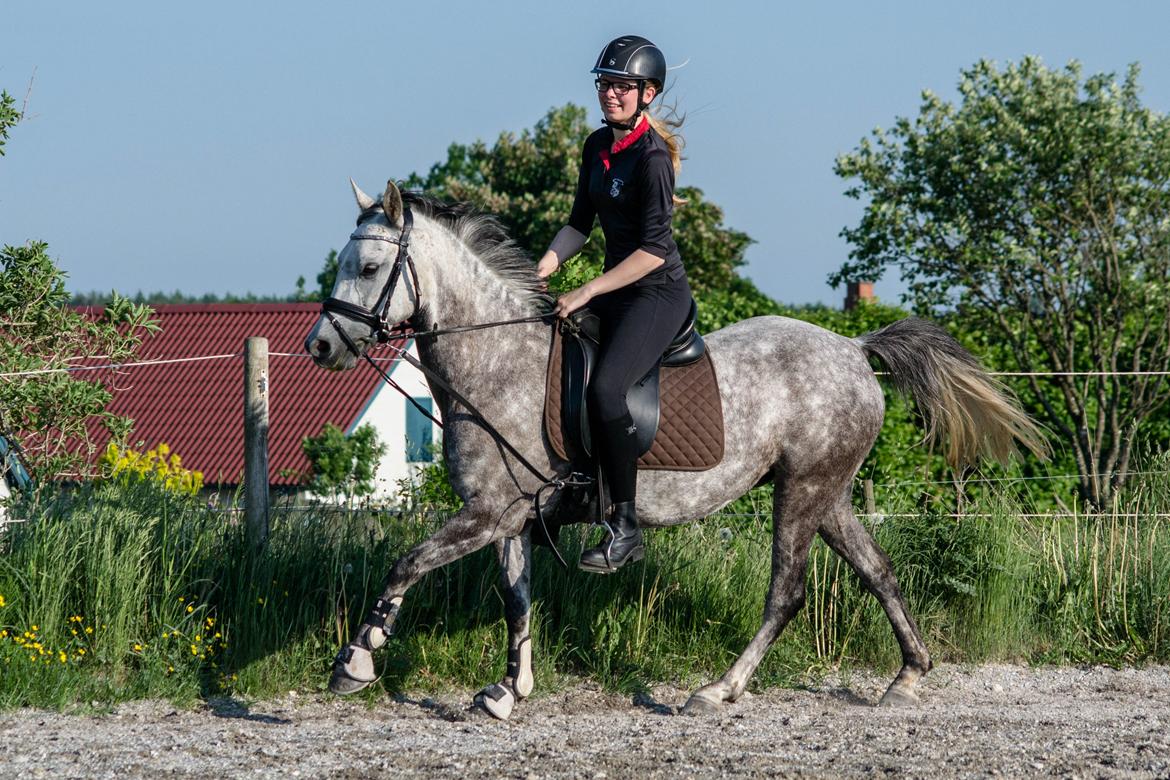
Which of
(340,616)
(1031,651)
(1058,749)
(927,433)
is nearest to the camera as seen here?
(1058,749)

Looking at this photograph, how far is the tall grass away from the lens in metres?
6.93

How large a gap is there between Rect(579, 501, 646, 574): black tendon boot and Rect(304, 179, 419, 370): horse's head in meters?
1.37

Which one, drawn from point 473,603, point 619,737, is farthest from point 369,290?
point 619,737

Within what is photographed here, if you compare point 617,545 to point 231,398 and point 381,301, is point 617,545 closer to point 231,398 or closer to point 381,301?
point 381,301

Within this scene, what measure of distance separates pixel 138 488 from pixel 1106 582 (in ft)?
19.9

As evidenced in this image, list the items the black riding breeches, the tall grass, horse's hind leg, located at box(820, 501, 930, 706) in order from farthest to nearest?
horse's hind leg, located at box(820, 501, 930, 706) → the tall grass → the black riding breeches

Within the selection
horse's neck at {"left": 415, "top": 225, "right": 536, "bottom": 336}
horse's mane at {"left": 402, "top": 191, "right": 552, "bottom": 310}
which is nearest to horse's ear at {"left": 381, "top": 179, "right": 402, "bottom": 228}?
horse's neck at {"left": 415, "top": 225, "right": 536, "bottom": 336}

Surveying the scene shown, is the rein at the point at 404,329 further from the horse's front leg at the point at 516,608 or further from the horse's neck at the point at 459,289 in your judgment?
the horse's front leg at the point at 516,608

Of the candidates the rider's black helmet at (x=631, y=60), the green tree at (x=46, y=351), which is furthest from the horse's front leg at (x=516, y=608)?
the green tree at (x=46, y=351)

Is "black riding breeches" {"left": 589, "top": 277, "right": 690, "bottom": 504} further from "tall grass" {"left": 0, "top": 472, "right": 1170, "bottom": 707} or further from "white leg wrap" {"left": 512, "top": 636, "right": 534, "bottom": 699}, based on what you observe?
"tall grass" {"left": 0, "top": 472, "right": 1170, "bottom": 707}

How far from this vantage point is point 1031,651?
8.38 m

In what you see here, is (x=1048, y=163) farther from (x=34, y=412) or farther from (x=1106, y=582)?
(x=34, y=412)

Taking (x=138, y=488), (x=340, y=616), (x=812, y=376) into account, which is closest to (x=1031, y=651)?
(x=812, y=376)

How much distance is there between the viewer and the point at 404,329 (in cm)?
614
